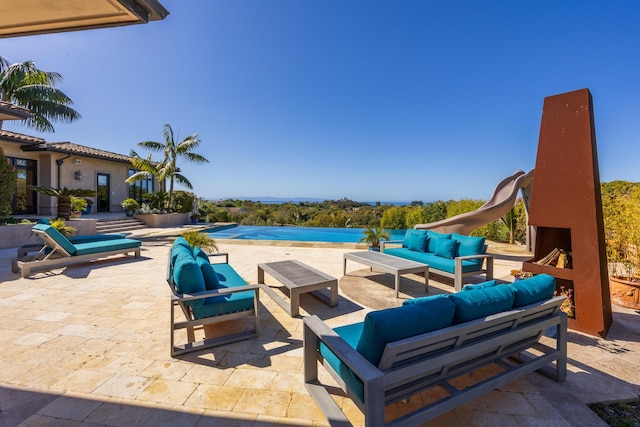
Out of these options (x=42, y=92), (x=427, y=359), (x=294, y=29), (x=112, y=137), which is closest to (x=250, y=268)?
(x=427, y=359)

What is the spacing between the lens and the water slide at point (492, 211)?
7832 mm

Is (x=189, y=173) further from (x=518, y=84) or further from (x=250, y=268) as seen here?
(x=518, y=84)

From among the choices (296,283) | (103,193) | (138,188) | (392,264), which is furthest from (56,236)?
(138,188)

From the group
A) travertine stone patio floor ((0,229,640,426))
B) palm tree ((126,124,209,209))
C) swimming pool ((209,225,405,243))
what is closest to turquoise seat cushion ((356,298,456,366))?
travertine stone patio floor ((0,229,640,426))

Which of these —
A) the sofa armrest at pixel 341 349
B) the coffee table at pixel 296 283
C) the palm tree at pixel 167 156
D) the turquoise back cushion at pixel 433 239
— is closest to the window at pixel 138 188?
the palm tree at pixel 167 156

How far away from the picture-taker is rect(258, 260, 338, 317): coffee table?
12.6 feet

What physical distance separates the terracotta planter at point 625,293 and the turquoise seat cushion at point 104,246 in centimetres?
1050

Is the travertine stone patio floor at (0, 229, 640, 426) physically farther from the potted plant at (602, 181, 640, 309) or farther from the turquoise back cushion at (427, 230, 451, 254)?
the turquoise back cushion at (427, 230, 451, 254)

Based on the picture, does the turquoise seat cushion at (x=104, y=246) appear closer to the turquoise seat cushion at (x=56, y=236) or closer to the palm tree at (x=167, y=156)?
the turquoise seat cushion at (x=56, y=236)

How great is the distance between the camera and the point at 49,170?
43.6 ft

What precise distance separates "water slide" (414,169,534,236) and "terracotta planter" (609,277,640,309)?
12.0 feet

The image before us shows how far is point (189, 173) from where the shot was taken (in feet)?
56.6

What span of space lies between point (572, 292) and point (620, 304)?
4.24 feet

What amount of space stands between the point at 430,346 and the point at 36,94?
19941mm
